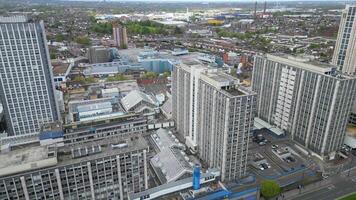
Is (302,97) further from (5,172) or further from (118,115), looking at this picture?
(5,172)

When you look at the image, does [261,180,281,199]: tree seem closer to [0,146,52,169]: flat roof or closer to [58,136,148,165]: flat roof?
[58,136,148,165]: flat roof

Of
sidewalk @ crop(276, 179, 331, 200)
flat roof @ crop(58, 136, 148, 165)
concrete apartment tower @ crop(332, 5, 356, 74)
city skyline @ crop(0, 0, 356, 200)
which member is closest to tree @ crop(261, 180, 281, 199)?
city skyline @ crop(0, 0, 356, 200)

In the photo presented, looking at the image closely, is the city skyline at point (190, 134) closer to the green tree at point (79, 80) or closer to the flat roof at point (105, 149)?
the flat roof at point (105, 149)

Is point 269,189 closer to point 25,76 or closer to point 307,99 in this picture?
point 307,99

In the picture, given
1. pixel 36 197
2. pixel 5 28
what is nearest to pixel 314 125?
pixel 36 197

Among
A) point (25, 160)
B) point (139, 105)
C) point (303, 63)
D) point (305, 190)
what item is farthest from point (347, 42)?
point (25, 160)
